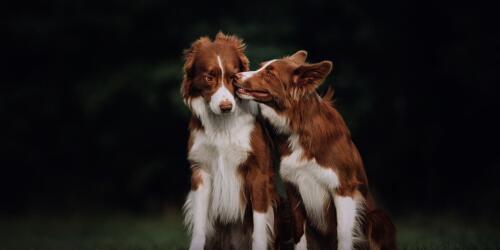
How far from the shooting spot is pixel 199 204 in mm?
5688

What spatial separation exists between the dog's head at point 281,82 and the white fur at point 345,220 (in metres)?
0.89

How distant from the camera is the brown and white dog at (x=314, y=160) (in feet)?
17.3

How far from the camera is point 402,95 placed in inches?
482

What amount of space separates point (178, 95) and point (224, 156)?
6515 mm

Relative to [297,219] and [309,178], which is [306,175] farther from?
[297,219]

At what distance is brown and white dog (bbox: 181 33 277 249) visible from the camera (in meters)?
5.54

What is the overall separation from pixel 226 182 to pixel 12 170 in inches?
394

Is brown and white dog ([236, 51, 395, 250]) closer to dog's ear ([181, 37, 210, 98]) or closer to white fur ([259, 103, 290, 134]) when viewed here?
white fur ([259, 103, 290, 134])

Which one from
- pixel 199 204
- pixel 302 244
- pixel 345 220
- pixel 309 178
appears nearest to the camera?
pixel 345 220

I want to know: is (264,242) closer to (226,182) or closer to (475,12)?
(226,182)

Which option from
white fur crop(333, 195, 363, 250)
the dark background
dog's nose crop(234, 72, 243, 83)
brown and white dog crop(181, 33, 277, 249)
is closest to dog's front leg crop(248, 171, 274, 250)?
brown and white dog crop(181, 33, 277, 249)

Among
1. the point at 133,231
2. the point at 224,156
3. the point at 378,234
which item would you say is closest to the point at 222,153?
the point at 224,156

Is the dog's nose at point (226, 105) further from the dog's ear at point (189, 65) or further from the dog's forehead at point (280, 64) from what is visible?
the dog's ear at point (189, 65)

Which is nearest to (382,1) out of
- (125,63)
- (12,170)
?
(125,63)
